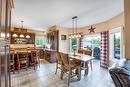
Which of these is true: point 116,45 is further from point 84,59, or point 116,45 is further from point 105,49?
point 84,59

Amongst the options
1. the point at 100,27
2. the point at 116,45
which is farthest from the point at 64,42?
the point at 116,45

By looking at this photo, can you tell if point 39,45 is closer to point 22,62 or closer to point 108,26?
point 22,62

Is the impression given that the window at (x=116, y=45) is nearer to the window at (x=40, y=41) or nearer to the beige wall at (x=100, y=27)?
the beige wall at (x=100, y=27)

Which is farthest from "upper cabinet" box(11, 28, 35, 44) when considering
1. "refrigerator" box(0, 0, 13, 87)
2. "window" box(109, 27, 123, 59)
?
"refrigerator" box(0, 0, 13, 87)

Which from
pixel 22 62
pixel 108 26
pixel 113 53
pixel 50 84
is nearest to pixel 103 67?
pixel 113 53

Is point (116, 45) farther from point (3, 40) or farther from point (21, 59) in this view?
point (3, 40)

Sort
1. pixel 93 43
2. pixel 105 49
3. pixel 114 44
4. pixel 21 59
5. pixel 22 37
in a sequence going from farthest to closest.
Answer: pixel 22 37 < pixel 93 43 < pixel 105 49 < pixel 114 44 < pixel 21 59

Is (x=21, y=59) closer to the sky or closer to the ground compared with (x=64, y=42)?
closer to the ground

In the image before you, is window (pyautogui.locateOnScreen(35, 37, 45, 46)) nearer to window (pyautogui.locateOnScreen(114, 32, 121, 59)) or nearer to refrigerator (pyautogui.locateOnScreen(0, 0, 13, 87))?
window (pyautogui.locateOnScreen(114, 32, 121, 59))

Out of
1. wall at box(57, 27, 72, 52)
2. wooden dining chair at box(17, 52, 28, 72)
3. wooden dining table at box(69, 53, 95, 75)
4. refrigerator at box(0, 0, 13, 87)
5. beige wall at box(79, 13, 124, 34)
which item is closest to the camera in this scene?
refrigerator at box(0, 0, 13, 87)

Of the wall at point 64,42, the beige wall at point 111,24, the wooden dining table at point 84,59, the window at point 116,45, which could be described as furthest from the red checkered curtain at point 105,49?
the wall at point 64,42

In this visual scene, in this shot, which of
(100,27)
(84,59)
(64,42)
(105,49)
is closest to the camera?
(84,59)

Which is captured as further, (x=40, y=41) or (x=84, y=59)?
(x=40, y=41)

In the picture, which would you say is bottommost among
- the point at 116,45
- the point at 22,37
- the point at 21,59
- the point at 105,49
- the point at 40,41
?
the point at 21,59
